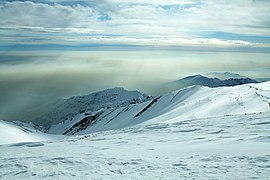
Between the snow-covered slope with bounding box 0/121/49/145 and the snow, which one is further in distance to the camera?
the snow-covered slope with bounding box 0/121/49/145

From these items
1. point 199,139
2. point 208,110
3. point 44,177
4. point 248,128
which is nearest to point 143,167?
point 44,177

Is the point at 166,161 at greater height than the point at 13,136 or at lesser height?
greater

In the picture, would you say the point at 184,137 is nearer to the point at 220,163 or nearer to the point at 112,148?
the point at 112,148

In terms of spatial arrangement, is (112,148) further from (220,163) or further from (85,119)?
(85,119)

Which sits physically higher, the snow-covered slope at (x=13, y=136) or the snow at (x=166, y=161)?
the snow at (x=166, y=161)

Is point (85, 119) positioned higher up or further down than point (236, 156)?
further down

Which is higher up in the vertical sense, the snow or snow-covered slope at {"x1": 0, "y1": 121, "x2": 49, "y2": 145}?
the snow

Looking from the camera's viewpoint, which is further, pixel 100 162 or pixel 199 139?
pixel 199 139

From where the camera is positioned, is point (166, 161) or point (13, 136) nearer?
point (166, 161)

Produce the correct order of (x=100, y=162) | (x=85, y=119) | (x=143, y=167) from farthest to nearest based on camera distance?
(x=85, y=119) < (x=100, y=162) < (x=143, y=167)

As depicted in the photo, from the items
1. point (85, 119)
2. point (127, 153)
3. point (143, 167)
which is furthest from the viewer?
point (85, 119)

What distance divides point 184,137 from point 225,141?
2.58 metres

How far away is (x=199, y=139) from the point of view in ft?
43.5

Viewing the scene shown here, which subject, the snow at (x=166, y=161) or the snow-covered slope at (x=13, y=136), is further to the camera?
the snow-covered slope at (x=13, y=136)
